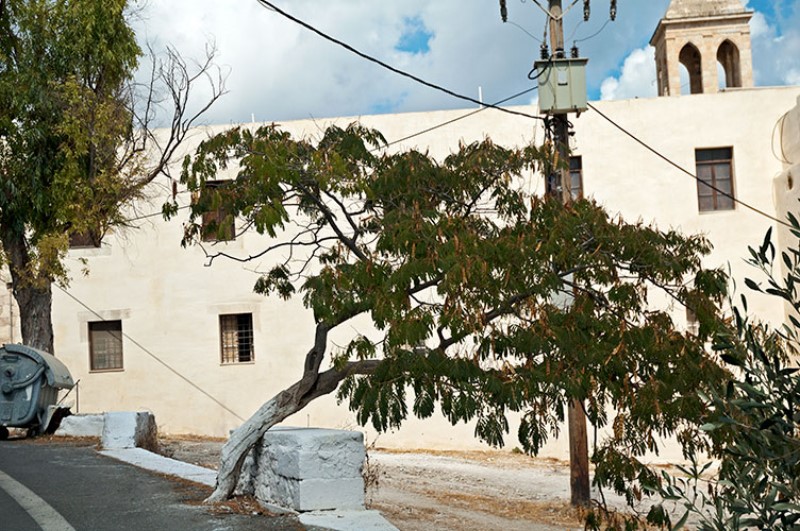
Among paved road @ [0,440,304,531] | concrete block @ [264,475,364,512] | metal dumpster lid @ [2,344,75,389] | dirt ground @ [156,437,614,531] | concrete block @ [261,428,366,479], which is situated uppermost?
metal dumpster lid @ [2,344,75,389]

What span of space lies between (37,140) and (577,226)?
12.8 metres

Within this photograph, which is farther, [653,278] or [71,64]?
[71,64]

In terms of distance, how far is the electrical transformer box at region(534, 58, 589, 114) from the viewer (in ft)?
42.1

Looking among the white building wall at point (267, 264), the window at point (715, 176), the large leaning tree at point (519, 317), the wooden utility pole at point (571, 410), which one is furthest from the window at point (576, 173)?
the large leaning tree at point (519, 317)

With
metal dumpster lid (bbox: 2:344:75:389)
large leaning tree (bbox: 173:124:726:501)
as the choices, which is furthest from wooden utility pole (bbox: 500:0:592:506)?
metal dumpster lid (bbox: 2:344:75:389)

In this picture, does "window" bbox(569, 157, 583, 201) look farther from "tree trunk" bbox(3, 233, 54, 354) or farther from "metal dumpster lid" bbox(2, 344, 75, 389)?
"metal dumpster lid" bbox(2, 344, 75, 389)

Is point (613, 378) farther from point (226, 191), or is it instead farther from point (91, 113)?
point (91, 113)

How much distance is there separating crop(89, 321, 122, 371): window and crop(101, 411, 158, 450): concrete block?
7.52 m

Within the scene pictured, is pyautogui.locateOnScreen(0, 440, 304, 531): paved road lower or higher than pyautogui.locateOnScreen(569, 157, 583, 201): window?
lower

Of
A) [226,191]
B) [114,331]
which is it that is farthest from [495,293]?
[114,331]

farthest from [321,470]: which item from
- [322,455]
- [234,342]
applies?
[234,342]

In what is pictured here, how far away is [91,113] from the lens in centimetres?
1822

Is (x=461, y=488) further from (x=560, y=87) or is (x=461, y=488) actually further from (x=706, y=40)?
(x=706, y=40)

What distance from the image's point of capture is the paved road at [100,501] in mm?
8430
